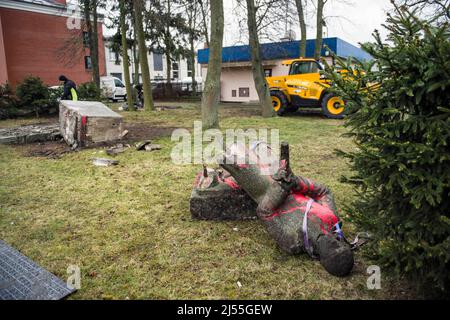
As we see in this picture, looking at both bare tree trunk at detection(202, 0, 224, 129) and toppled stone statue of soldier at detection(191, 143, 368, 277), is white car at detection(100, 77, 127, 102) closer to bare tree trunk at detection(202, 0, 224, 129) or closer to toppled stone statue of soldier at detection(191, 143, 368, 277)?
bare tree trunk at detection(202, 0, 224, 129)

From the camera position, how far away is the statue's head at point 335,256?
2.48m

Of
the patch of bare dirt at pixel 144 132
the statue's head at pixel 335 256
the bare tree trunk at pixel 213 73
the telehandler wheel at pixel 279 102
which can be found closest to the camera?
the statue's head at pixel 335 256

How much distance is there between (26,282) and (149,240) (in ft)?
3.47

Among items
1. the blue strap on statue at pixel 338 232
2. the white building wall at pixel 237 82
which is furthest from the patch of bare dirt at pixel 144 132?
the white building wall at pixel 237 82

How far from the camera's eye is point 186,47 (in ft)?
78.5

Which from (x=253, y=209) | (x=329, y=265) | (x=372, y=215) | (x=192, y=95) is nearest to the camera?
(x=372, y=215)

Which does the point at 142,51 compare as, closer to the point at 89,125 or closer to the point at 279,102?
the point at 279,102

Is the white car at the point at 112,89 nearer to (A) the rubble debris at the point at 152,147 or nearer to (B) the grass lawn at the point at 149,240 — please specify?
(A) the rubble debris at the point at 152,147

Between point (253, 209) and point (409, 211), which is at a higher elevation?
point (409, 211)

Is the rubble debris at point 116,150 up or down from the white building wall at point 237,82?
down

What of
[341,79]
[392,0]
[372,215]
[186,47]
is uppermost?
[186,47]

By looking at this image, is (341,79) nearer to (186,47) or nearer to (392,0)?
(392,0)

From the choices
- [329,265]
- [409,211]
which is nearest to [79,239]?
[329,265]

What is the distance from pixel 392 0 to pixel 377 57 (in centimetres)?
36
